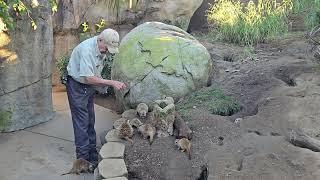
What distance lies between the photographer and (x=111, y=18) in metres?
9.82

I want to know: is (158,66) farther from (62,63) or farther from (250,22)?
(250,22)

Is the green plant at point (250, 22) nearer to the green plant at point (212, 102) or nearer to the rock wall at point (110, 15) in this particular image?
the rock wall at point (110, 15)

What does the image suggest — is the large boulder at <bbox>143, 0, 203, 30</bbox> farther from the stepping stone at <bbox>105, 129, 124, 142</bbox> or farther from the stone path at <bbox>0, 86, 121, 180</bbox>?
the stepping stone at <bbox>105, 129, 124, 142</bbox>

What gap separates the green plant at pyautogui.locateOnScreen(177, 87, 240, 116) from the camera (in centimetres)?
601

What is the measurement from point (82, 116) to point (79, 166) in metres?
0.54

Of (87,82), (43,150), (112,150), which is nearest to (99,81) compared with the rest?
(87,82)

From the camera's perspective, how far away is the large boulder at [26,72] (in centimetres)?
637

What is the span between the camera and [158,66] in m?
6.69

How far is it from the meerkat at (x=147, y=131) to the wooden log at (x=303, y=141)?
1.38 m

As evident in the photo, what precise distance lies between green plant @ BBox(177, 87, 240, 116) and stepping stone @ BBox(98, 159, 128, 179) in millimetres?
1454

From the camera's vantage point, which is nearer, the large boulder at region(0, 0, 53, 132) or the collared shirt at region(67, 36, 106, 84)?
the collared shirt at region(67, 36, 106, 84)

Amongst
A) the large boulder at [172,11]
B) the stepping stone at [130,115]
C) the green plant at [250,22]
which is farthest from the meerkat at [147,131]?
the large boulder at [172,11]

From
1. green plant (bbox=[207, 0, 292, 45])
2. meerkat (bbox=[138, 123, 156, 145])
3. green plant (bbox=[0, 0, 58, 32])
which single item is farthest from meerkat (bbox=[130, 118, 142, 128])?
green plant (bbox=[207, 0, 292, 45])

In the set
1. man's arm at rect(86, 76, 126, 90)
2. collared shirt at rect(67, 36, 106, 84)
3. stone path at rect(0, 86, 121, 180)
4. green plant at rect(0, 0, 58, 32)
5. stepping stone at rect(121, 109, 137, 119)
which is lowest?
stone path at rect(0, 86, 121, 180)
